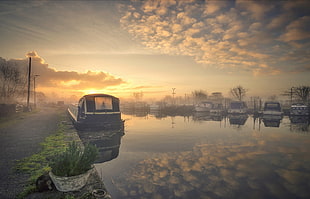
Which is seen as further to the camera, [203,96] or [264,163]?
[203,96]

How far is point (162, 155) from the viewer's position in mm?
9898

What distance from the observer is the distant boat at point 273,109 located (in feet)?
100

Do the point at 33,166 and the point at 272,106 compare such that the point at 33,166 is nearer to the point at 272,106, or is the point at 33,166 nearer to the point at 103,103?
the point at 103,103

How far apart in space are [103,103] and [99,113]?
1.25 m

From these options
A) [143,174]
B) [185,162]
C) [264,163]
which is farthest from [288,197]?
[143,174]

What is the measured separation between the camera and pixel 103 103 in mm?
17297

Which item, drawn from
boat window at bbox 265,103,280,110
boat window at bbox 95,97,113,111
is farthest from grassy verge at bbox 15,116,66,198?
boat window at bbox 265,103,280,110

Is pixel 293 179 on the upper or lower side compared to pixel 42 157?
lower

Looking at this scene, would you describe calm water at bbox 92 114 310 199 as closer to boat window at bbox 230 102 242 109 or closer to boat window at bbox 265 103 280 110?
boat window at bbox 265 103 280 110

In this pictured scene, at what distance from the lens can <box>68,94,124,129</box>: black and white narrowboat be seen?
52.8 feet

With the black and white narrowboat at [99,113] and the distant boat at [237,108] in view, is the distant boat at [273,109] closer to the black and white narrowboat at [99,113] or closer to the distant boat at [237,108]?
the distant boat at [237,108]

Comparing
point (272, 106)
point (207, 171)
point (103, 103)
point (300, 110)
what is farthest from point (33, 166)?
point (300, 110)

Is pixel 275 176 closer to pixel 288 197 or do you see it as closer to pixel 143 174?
pixel 288 197

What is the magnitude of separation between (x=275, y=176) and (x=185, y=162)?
3.99 meters
